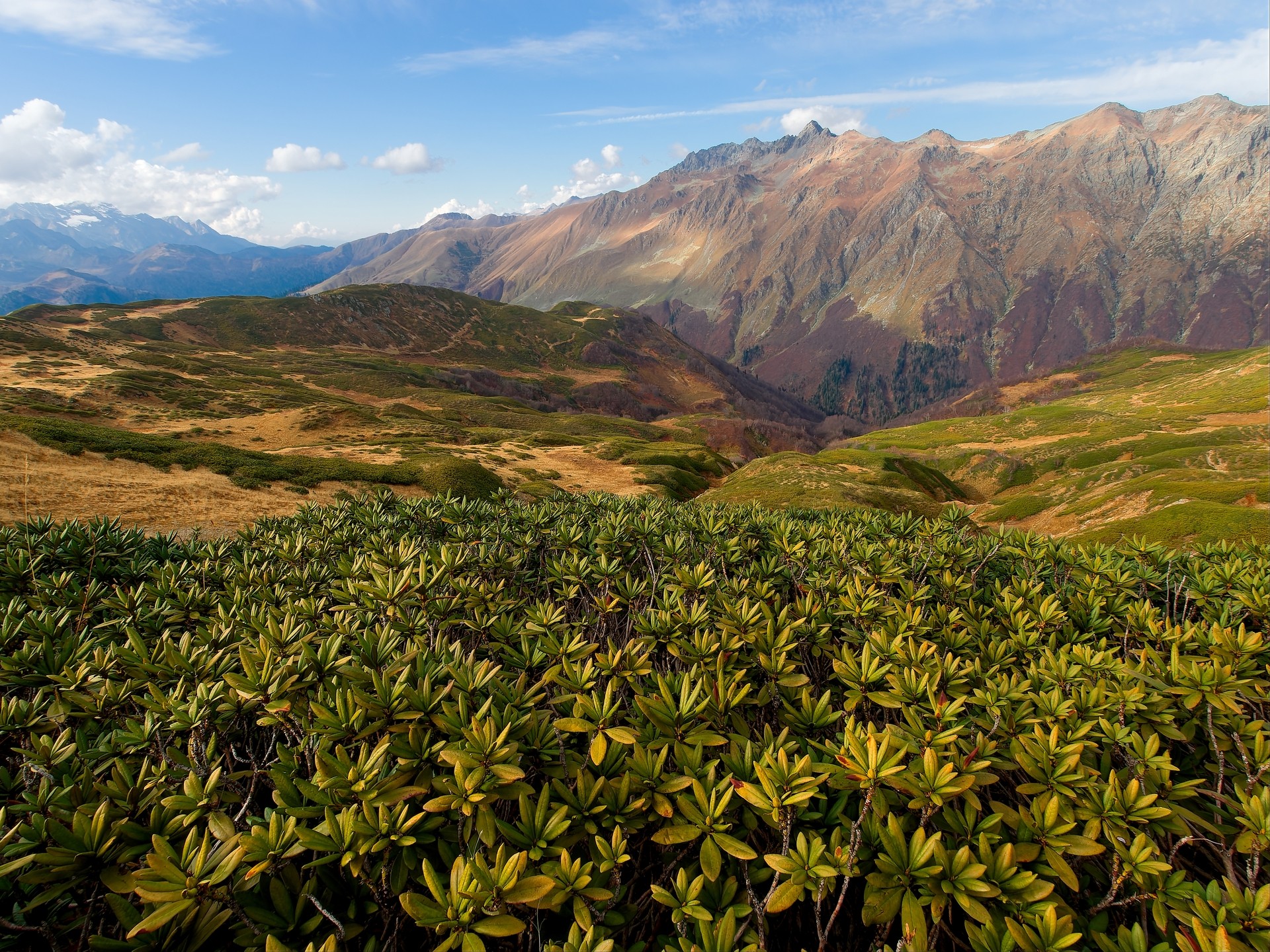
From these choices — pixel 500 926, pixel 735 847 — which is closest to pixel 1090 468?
pixel 735 847

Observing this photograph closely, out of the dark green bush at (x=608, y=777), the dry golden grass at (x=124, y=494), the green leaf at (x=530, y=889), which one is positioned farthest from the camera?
the dry golden grass at (x=124, y=494)

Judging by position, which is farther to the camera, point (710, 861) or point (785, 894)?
point (710, 861)

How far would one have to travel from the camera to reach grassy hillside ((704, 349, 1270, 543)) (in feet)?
116

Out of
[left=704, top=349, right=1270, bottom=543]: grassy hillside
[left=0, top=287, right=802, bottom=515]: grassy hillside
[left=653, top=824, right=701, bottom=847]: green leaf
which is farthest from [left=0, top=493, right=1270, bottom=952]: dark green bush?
[left=0, top=287, right=802, bottom=515]: grassy hillside

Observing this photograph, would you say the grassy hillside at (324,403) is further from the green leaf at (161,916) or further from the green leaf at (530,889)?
the green leaf at (530,889)

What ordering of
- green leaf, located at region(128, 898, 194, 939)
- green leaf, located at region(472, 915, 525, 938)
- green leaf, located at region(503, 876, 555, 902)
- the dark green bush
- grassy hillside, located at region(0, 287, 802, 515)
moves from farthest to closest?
grassy hillside, located at region(0, 287, 802, 515) < the dark green bush < green leaf, located at region(503, 876, 555, 902) < green leaf, located at region(472, 915, 525, 938) < green leaf, located at region(128, 898, 194, 939)

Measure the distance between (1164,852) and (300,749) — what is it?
7.67 meters

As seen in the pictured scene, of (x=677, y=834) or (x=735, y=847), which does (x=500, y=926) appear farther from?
(x=735, y=847)

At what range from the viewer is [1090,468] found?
59.0 m

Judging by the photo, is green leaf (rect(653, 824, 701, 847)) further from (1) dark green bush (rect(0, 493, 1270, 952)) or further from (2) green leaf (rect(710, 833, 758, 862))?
(2) green leaf (rect(710, 833, 758, 862))

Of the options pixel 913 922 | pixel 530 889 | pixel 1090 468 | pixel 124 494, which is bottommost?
pixel 1090 468

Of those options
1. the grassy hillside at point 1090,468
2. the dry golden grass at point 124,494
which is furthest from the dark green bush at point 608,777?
the dry golden grass at point 124,494

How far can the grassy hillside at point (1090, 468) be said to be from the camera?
1389 inches

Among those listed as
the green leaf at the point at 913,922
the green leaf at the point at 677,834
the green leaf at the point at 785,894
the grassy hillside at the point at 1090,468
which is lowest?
the grassy hillside at the point at 1090,468
